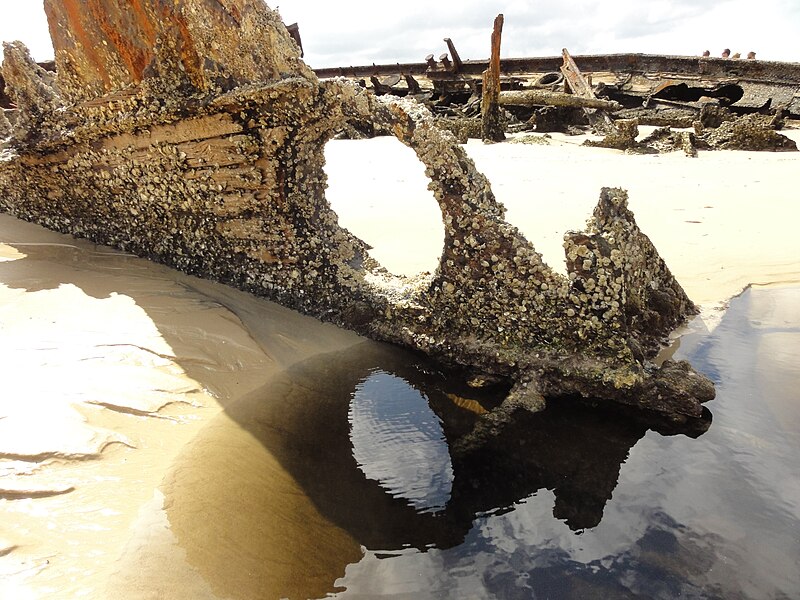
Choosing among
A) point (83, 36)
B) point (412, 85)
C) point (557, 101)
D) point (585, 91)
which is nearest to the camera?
point (83, 36)

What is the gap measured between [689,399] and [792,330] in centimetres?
164

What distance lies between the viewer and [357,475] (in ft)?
8.73

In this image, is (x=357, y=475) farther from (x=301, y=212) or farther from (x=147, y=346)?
(x=301, y=212)

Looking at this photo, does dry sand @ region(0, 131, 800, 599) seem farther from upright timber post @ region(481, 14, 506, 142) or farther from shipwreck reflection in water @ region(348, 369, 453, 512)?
upright timber post @ region(481, 14, 506, 142)

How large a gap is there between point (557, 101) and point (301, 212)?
32.2ft

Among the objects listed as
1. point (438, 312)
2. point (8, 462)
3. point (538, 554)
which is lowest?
point (538, 554)

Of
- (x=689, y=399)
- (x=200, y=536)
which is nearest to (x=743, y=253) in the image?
(x=689, y=399)

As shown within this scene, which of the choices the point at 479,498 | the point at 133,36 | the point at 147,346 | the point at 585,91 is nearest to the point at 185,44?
the point at 133,36

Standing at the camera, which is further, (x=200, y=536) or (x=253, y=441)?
(x=253, y=441)

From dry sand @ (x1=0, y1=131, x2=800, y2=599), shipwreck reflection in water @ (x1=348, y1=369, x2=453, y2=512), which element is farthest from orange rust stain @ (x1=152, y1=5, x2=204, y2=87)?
shipwreck reflection in water @ (x1=348, y1=369, x2=453, y2=512)

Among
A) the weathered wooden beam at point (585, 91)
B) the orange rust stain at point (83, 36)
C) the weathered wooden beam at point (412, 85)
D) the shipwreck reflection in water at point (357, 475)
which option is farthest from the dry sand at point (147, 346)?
the weathered wooden beam at point (412, 85)

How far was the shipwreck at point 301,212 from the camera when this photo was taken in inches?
119

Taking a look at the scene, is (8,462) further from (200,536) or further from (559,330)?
(559,330)

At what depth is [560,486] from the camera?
2553mm
